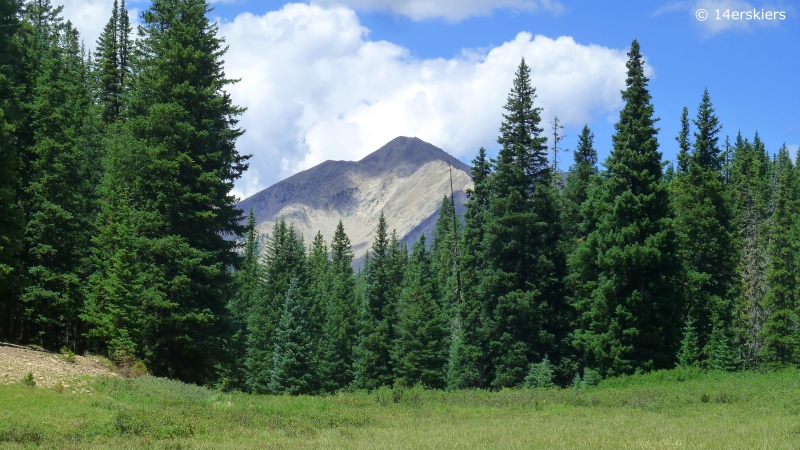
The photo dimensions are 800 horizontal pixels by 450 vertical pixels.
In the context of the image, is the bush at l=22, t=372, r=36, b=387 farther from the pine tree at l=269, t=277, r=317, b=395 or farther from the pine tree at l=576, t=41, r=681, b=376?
the pine tree at l=269, t=277, r=317, b=395

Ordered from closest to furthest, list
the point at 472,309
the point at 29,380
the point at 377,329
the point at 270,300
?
the point at 29,380
the point at 472,309
the point at 377,329
the point at 270,300

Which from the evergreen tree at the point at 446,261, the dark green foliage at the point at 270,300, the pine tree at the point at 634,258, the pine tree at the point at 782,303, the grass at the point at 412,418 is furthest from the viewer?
the evergreen tree at the point at 446,261

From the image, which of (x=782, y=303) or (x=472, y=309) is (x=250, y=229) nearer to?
(x=472, y=309)

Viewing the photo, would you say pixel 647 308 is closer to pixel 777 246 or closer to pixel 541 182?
pixel 541 182

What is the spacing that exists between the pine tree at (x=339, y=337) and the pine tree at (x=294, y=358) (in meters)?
6.67

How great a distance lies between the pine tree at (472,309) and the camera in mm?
41844

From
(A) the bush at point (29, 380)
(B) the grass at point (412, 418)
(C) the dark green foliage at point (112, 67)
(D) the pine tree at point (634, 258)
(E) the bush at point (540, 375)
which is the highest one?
(C) the dark green foliage at point (112, 67)

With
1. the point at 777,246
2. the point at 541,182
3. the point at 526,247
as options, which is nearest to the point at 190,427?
the point at 526,247

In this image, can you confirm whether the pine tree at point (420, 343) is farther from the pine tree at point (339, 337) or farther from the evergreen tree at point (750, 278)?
the evergreen tree at point (750, 278)

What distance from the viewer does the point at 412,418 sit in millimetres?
19078

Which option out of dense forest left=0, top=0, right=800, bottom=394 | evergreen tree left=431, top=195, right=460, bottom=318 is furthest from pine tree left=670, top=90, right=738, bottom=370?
evergreen tree left=431, top=195, right=460, bottom=318

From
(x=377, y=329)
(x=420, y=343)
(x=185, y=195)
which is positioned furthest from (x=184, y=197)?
(x=377, y=329)

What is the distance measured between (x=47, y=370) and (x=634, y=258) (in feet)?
87.1

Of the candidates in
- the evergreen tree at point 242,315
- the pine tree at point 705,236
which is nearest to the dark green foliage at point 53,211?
the evergreen tree at point 242,315
